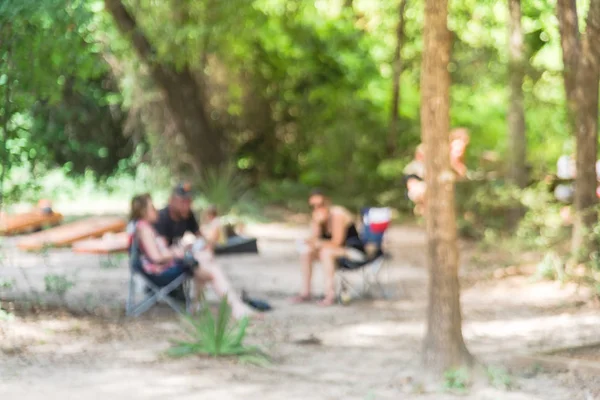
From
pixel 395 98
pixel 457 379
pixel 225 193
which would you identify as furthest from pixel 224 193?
pixel 457 379

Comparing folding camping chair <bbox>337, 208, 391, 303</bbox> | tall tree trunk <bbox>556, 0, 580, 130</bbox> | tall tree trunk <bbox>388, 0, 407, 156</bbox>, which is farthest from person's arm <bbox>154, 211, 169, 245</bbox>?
tall tree trunk <bbox>388, 0, 407, 156</bbox>

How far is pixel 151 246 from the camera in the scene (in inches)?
346

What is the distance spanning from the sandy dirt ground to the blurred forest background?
57.2 inches

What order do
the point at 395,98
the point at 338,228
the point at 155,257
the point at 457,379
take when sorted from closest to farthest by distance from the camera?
the point at 457,379, the point at 155,257, the point at 338,228, the point at 395,98

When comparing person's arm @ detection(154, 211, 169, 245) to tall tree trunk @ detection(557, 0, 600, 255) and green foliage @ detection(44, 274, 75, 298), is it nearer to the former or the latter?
green foliage @ detection(44, 274, 75, 298)

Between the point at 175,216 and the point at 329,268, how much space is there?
5.11 feet

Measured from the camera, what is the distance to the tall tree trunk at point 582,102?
982 cm

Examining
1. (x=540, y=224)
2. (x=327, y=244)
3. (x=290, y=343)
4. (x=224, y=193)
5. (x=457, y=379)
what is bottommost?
(x=457, y=379)

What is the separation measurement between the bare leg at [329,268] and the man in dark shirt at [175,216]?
128 centimetres

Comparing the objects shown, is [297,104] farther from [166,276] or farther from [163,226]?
[166,276]

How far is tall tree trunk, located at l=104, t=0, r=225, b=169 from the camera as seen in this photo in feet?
57.4

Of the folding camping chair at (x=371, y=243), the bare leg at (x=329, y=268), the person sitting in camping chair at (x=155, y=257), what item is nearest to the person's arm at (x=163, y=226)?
Result: the person sitting in camping chair at (x=155, y=257)

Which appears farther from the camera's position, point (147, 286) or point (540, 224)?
point (540, 224)

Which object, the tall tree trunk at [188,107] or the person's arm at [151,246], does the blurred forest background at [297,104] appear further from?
the person's arm at [151,246]
